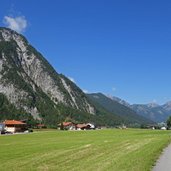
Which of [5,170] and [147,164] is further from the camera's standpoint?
[147,164]

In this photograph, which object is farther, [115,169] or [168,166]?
[168,166]

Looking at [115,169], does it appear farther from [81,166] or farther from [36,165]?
[36,165]

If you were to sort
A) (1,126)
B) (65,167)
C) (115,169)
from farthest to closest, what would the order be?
1. (1,126)
2. (65,167)
3. (115,169)

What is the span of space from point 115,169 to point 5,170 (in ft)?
20.0

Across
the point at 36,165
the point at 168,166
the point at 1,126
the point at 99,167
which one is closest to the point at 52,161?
the point at 36,165

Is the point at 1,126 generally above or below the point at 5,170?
above

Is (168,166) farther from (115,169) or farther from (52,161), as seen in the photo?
(52,161)

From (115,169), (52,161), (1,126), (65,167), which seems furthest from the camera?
(1,126)

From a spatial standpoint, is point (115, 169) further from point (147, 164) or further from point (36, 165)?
point (36, 165)

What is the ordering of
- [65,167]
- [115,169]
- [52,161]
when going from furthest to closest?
[52,161] < [65,167] < [115,169]

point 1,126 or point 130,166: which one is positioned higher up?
point 1,126

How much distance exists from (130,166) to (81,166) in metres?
2.83

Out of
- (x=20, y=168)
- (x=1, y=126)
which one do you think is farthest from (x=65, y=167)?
(x=1, y=126)

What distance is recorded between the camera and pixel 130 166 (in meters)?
24.9
